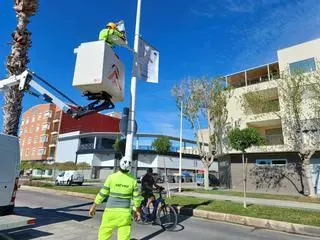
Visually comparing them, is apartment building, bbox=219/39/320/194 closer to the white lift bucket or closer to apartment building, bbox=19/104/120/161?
the white lift bucket

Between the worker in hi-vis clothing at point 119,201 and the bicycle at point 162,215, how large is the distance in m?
3.38

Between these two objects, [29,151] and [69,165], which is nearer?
[69,165]

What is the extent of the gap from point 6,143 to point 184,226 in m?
5.65

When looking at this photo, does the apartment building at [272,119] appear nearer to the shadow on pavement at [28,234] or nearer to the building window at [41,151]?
the shadow on pavement at [28,234]

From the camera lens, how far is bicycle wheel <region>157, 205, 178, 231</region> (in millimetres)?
8172

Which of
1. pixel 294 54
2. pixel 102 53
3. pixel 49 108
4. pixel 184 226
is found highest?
pixel 49 108

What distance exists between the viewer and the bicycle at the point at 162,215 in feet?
26.9

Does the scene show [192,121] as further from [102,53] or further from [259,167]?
[102,53]

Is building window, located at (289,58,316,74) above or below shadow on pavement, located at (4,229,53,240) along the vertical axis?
above

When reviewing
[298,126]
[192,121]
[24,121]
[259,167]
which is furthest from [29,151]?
[298,126]

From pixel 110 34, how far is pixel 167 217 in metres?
5.33

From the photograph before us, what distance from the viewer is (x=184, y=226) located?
8.86m

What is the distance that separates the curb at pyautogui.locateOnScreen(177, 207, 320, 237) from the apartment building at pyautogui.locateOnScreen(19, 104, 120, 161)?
54.8 meters

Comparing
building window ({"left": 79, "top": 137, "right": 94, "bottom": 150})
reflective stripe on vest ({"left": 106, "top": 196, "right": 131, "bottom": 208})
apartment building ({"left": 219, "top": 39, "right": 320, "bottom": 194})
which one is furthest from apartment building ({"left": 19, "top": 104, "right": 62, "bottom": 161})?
reflective stripe on vest ({"left": 106, "top": 196, "right": 131, "bottom": 208})
